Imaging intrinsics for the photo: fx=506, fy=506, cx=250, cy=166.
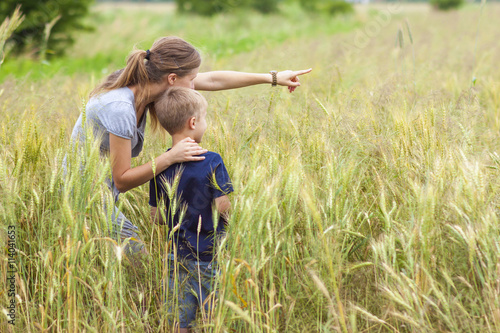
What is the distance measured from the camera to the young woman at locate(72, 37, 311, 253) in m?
2.02

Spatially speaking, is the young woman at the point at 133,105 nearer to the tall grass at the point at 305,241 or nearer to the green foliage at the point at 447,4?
the tall grass at the point at 305,241

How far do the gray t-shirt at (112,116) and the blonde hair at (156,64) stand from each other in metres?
0.05

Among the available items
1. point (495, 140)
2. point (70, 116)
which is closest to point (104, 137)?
point (70, 116)

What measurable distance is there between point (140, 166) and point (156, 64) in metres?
0.50

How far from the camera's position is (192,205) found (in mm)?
1862

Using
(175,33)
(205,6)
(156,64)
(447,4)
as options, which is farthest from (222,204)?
(447,4)

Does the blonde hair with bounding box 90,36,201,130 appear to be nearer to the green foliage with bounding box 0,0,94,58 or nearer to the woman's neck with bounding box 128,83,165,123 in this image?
the woman's neck with bounding box 128,83,165,123

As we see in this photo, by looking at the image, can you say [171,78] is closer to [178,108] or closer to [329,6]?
[178,108]

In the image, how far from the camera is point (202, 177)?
184cm

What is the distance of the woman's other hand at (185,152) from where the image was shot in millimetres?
1828

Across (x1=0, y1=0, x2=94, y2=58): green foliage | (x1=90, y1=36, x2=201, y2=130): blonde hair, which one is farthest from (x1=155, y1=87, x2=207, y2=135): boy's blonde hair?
(x1=0, y1=0, x2=94, y2=58): green foliage

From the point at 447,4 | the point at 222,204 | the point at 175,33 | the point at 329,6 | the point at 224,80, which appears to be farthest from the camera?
the point at 447,4

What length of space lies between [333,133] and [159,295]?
3.35ft

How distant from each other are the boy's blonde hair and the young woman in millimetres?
127
